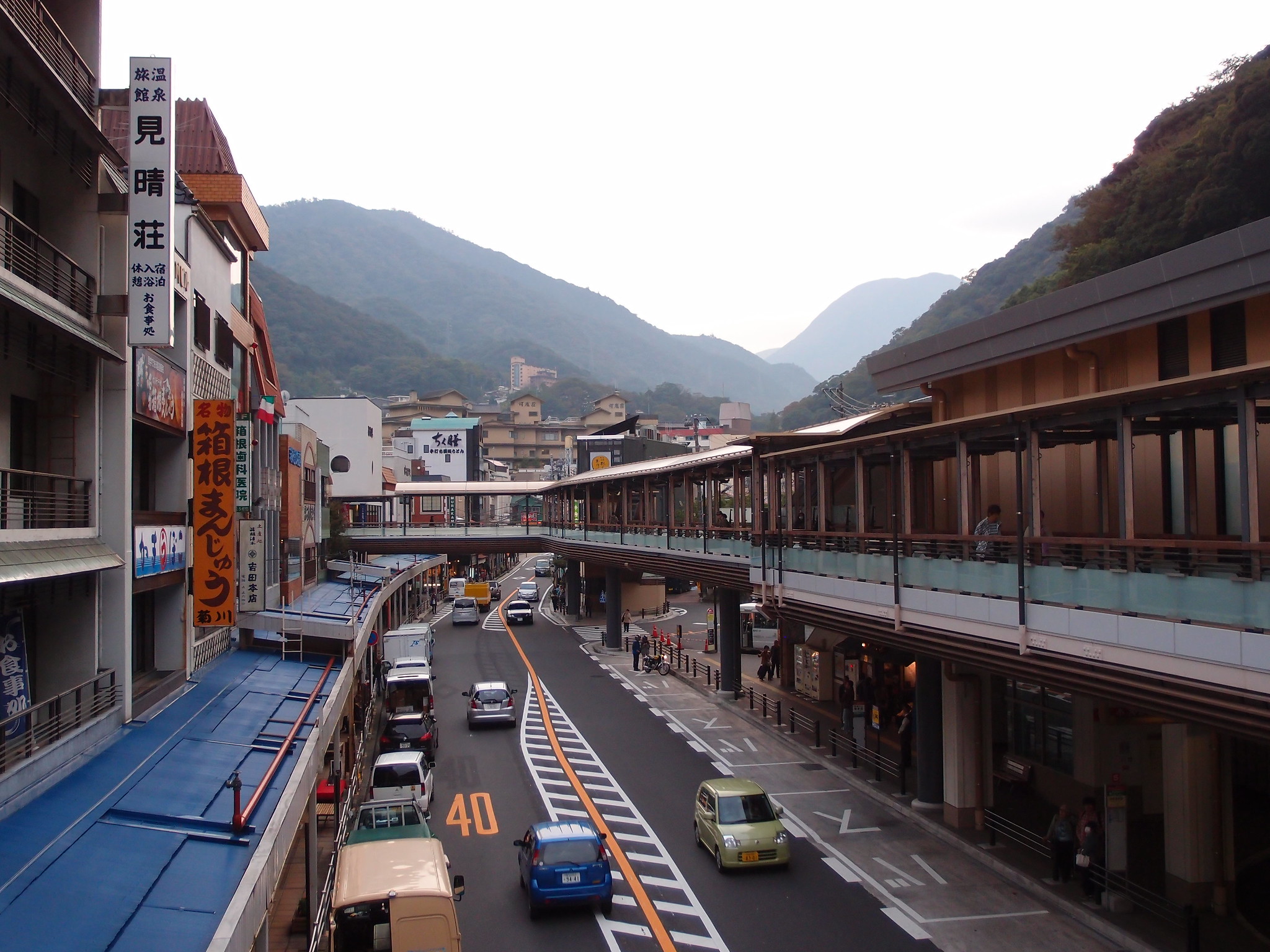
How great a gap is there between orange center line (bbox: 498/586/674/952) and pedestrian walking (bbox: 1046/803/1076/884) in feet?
22.7

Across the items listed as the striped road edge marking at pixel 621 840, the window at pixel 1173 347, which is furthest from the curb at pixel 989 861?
the window at pixel 1173 347

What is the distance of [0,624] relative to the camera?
42.1ft

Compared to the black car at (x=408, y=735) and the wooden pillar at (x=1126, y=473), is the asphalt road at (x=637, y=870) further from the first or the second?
the wooden pillar at (x=1126, y=473)

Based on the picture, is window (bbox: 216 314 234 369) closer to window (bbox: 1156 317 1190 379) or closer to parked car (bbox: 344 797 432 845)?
parked car (bbox: 344 797 432 845)

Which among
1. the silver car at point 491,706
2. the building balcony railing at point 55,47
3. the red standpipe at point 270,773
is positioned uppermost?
the building balcony railing at point 55,47

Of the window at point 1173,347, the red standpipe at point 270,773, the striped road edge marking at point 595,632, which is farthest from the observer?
the striped road edge marking at point 595,632

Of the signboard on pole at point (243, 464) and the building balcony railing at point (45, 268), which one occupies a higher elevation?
the building balcony railing at point (45, 268)

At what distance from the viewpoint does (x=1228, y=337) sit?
50.7 ft

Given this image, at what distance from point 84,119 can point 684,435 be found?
126682mm

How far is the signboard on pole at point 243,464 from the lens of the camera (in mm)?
21625

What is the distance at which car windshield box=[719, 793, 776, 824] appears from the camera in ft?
58.7

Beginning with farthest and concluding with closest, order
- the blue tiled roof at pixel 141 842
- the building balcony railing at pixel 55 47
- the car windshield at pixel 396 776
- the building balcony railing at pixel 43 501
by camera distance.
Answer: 1. the car windshield at pixel 396 776
2. the building balcony railing at pixel 43 501
3. the building balcony railing at pixel 55 47
4. the blue tiled roof at pixel 141 842

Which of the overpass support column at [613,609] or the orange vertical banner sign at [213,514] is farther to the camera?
the overpass support column at [613,609]

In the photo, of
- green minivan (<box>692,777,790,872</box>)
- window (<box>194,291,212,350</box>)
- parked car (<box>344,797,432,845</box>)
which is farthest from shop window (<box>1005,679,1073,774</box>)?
window (<box>194,291,212,350</box>)
